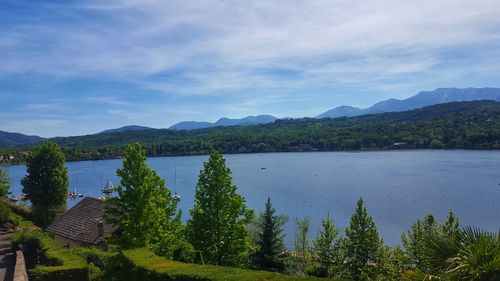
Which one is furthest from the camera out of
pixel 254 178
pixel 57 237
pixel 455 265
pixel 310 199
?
pixel 254 178

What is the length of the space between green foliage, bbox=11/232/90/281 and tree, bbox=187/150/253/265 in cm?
525

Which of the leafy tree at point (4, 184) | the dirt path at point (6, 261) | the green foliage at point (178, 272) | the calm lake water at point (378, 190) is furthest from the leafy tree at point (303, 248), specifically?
the leafy tree at point (4, 184)

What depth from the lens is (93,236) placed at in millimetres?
28969

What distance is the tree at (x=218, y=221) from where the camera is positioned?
792 inches

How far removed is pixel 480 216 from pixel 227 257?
1947 inches

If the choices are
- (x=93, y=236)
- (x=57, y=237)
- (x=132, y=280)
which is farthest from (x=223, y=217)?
(x=57, y=237)

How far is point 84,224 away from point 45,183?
47.8 feet

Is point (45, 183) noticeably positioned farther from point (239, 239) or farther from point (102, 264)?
point (239, 239)

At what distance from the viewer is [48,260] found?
23.9 m

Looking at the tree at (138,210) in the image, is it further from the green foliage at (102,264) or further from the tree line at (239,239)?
the green foliage at (102,264)

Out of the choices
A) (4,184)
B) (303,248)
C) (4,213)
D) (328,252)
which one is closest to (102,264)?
(328,252)

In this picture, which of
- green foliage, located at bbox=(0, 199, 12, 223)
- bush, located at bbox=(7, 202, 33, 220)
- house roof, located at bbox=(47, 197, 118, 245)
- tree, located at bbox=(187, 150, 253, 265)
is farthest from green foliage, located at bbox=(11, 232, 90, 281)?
bush, located at bbox=(7, 202, 33, 220)

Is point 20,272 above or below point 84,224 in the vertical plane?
below

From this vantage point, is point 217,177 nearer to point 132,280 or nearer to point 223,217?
point 223,217
